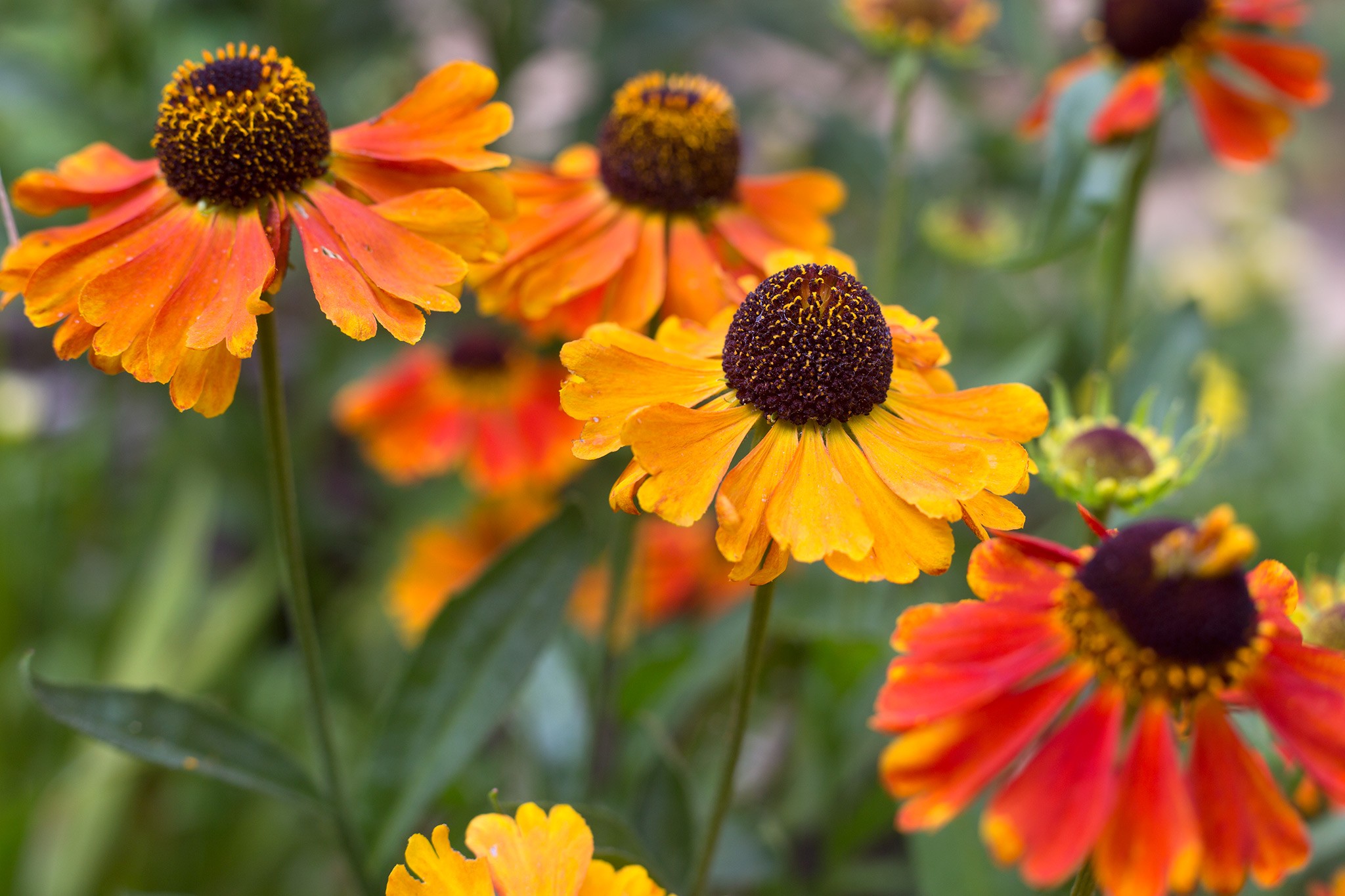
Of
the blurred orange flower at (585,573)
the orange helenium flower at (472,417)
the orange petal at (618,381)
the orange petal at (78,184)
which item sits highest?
the orange petal at (78,184)

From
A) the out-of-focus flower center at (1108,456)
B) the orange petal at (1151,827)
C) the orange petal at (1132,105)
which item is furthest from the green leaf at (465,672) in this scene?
the orange petal at (1132,105)

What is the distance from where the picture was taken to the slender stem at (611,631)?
3.07 ft

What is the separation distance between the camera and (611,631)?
95cm

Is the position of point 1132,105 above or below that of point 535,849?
above

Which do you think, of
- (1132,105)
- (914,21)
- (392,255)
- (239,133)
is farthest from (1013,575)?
(914,21)

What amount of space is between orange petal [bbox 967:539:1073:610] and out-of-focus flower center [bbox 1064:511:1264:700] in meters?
0.04

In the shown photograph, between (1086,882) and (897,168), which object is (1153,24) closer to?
(897,168)

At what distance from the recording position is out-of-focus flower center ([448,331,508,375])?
1.52 metres

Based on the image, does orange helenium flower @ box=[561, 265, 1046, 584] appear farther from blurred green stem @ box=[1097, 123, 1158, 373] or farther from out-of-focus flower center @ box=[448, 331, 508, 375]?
out-of-focus flower center @ box=[448, 331, 508, 375]

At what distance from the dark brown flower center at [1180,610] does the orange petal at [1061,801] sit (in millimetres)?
36

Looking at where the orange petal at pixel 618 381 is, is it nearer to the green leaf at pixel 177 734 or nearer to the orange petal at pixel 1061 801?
the orange petal at pixel 1061 801

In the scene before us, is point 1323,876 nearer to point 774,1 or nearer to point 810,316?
point 810,316

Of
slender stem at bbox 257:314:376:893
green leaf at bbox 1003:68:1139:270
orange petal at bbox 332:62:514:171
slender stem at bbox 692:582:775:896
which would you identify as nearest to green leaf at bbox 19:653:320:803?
slender stem at bbox 257:314:376:893

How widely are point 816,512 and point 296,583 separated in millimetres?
346
